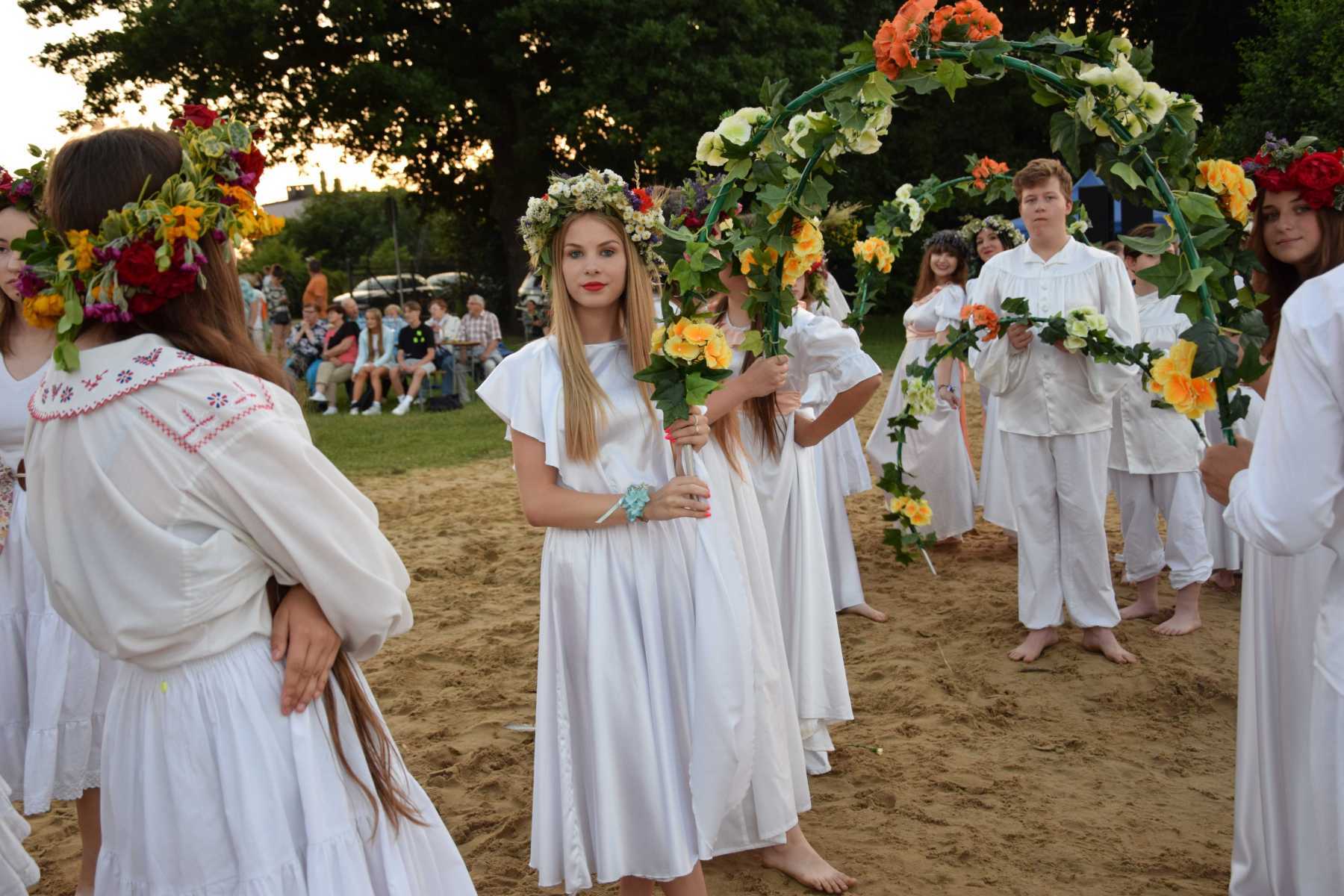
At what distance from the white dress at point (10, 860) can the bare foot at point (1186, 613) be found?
5418mm

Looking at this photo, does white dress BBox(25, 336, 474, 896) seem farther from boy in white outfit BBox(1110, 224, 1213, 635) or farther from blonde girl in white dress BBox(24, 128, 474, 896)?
boy in white outfit BBox(1110, 224, 1213, 635)

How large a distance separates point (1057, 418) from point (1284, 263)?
2437 millimetres

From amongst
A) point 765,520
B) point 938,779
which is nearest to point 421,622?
point 765,520

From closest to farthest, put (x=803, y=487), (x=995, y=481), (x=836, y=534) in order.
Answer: (x=803, y=487) → (x=836, y=534) → (x=995, y=481)

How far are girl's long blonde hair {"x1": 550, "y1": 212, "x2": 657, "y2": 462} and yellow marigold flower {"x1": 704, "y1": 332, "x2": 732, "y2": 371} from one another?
1.22 feet

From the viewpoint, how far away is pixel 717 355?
10.3ft

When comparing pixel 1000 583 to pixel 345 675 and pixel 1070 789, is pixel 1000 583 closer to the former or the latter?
pixel 1070 789

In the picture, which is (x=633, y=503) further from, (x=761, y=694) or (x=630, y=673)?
(x=761, y=694)

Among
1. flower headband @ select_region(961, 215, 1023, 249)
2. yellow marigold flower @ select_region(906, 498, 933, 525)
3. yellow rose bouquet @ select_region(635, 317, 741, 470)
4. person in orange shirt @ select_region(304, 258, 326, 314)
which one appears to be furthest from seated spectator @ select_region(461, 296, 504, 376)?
yellow rose bouquet @ select_region(635, 317, 741, 470)

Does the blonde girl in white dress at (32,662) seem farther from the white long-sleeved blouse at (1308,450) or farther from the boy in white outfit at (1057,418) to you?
the boy in white outfit at (1057,418)

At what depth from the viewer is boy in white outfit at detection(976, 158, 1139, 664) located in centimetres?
583

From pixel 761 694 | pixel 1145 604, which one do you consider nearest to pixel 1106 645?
pixel 1145 604

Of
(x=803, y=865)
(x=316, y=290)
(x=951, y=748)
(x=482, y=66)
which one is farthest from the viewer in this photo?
(x=482, y=66)

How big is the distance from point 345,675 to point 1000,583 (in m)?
5.82
